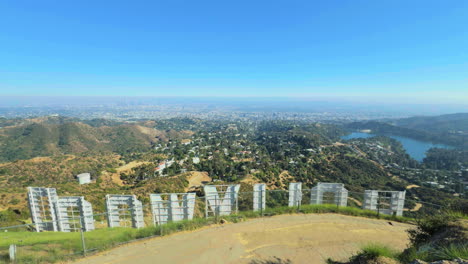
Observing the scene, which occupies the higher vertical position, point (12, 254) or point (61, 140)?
point (12, 254)

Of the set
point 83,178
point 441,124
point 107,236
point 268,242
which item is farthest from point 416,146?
point 83,178

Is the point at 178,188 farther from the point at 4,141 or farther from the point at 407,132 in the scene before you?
the point at 407,132

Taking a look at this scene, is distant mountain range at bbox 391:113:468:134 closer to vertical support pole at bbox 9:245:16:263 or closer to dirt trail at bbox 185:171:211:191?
dirt trail at bbox 185:171:211:191

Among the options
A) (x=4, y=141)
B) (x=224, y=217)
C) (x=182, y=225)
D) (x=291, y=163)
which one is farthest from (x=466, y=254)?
(x=4, y=141)

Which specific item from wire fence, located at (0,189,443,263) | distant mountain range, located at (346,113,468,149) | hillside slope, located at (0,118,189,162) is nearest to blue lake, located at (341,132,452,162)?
distant mountain range, located at (346,113,468,149)

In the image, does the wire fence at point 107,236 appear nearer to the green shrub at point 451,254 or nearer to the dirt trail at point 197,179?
the green shrub at point 451,254

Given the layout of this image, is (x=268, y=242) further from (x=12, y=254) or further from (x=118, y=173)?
Answer: (x=118, y=173)

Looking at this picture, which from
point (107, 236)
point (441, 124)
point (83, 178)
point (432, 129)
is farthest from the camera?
point (441, 124)

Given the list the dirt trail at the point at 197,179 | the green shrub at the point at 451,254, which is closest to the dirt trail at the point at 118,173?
the dirt trail at the point at 197,179
